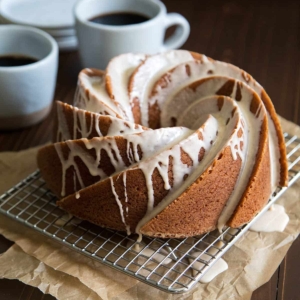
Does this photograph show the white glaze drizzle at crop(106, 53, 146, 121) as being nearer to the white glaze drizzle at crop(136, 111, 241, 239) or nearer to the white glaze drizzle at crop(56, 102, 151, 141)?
the white glaze drizzle at crop(56, 102, 151, 141)

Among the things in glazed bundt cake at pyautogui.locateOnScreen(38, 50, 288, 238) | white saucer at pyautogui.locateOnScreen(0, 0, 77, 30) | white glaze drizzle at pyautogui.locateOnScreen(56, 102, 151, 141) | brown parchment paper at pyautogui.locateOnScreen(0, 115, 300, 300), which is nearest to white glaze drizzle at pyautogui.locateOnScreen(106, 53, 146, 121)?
glazed bundt cake at pyautogui.locateOnScreen(38, 50, 288, 238)

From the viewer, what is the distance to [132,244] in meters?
1.29

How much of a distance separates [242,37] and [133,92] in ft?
3.07

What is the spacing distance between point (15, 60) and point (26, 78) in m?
0.15

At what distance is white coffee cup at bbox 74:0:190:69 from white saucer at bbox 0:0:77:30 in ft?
0.49

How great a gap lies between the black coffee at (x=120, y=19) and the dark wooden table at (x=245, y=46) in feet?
0.74

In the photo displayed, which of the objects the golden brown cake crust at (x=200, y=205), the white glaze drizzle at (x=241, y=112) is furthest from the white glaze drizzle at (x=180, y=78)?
the golden brown cake crust at (x=200, y=205)

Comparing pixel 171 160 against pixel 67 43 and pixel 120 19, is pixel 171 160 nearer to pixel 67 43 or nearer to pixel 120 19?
pixel 120 19

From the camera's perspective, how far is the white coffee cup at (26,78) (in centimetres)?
164

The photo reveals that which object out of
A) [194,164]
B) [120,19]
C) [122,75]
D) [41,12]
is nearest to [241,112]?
[194,164]

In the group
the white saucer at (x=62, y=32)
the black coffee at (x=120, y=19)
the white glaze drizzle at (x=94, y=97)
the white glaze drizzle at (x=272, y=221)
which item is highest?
the white glaze drizzle at (x=94, y=97)

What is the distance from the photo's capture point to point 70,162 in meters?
1.29

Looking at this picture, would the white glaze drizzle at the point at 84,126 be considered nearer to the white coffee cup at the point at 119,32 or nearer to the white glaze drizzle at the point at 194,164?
the white glaze drizzle at the point at 194,164

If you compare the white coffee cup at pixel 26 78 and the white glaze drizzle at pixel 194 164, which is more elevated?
the white glaze drizzle at pixel 194 164
